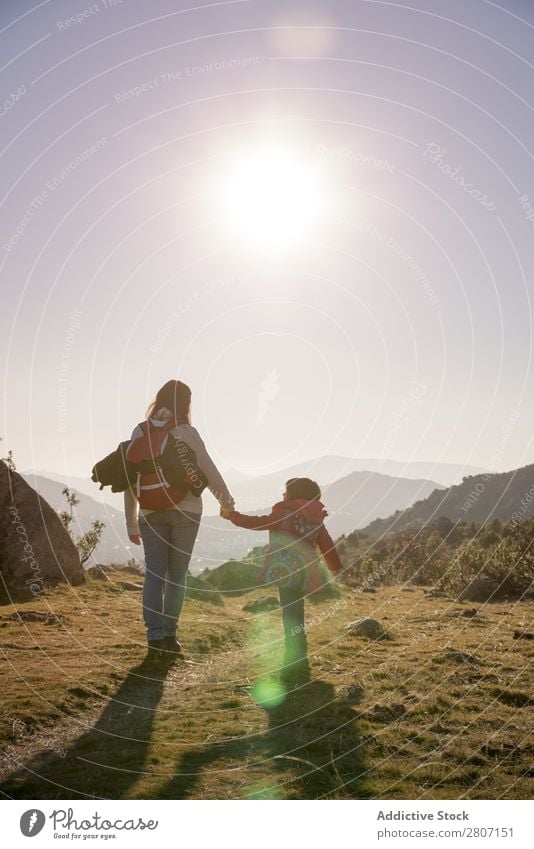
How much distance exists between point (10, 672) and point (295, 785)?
12.9 ft

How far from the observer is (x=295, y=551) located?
28.3ft

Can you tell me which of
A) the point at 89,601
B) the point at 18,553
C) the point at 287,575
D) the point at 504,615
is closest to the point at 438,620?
the point at 504,615

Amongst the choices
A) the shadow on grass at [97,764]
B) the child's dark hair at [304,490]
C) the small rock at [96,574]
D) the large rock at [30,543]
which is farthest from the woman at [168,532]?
the small rock at [96,574]

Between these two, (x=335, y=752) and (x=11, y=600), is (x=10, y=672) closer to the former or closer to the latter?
(x=335, y=752)

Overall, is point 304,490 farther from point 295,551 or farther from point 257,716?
point 257,716

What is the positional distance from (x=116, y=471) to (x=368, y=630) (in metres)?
5.36

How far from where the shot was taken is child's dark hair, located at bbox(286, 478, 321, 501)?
8.95 meters

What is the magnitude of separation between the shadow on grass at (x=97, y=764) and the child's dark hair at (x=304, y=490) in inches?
135

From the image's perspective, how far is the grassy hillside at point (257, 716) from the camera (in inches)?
194

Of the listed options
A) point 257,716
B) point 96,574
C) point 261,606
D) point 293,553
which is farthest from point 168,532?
point 96,574

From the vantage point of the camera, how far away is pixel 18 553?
1382 cm

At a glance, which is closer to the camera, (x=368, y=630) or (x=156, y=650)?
(x=156, y=650)

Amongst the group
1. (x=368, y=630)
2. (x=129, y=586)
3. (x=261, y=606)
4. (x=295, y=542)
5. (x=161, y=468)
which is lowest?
(x=368, y=630)

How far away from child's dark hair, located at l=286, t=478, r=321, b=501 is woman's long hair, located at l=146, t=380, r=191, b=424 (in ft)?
5.81
